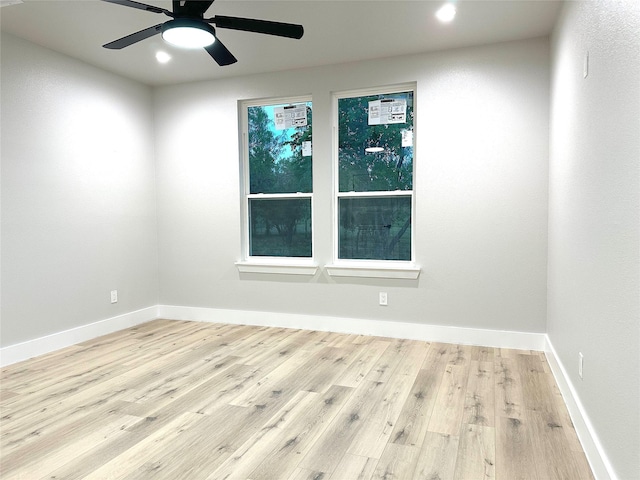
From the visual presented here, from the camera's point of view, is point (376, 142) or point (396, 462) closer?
point (396, 462)

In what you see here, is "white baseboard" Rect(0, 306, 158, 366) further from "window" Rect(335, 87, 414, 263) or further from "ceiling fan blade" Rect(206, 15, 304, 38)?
"ceiling fan blade" Rect(206, 15, 304, 38)

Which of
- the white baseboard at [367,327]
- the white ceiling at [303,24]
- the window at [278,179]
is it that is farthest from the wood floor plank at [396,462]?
the white ceiling at [303,24]

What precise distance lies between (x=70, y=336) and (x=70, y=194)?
1327 mm

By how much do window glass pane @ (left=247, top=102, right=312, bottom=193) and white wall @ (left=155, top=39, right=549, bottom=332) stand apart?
178 mm

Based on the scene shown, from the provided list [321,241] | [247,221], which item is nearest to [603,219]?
[321,241]

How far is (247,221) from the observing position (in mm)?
4844

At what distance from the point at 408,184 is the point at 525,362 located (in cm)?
187

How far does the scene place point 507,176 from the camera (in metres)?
3.79

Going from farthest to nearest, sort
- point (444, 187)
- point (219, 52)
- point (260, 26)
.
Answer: point (444, 187) < point (219, 52) < point (260, 26)

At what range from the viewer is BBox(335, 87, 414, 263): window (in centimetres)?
423

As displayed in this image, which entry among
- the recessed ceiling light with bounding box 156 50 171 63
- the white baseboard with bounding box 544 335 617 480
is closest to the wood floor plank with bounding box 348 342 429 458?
the white baseboard with bounding box 544 335 617 480

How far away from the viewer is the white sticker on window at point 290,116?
458cm

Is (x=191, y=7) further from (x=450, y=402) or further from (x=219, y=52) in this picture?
(x=450, y=402)

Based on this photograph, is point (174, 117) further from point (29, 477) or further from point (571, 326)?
point (571, 326)
